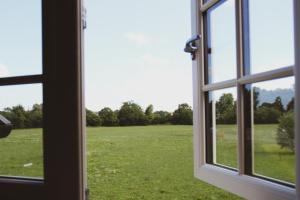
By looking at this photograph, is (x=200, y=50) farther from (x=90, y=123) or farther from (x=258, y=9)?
(x=90, y=123)

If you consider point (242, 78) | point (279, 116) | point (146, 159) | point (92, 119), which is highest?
point (242, 78)

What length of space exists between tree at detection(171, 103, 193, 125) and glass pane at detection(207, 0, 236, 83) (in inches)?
266

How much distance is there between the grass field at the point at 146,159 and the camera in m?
1.02

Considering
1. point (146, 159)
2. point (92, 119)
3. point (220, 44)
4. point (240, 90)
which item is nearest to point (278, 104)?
point (240, 90)

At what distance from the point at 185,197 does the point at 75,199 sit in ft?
11.6

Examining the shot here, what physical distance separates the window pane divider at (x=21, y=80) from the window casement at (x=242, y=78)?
1.72 feet

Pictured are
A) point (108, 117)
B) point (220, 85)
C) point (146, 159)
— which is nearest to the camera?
point (220, 85)

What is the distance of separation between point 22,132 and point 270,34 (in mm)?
837

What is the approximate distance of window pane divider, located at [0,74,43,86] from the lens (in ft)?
3.52

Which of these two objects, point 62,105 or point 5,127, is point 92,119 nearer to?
point 5,127

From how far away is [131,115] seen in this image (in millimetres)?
8688

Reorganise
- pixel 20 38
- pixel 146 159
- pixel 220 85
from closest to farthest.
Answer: pixel 220 85 → pixel 20 38 → pixel 146 159

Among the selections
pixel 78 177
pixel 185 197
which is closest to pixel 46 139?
pixel 78 177

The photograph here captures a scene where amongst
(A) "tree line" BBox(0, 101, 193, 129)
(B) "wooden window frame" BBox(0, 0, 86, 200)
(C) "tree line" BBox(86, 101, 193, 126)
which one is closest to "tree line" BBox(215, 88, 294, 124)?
(B) "wooden window frame" BBox(0, 0, 86, 200)
